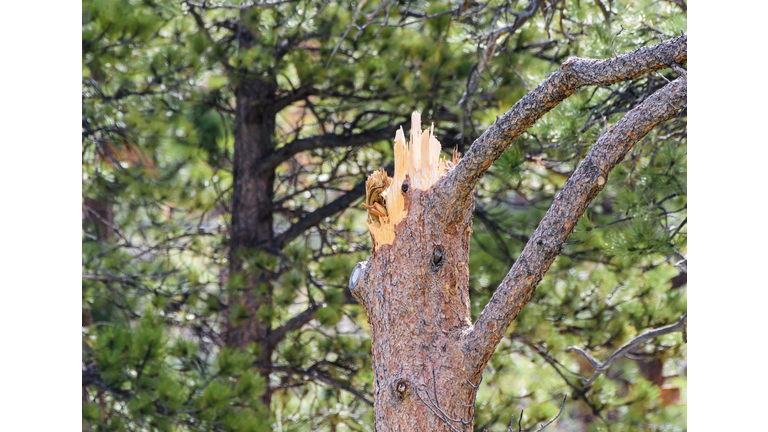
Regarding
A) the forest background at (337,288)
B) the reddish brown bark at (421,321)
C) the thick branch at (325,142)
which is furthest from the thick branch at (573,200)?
the thick branch at (325,142)

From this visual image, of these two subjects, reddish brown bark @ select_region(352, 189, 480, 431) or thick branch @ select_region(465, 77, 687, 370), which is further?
reddish brown bark @ select_region(352, 189, 480, 431)

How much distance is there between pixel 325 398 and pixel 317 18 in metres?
2.04

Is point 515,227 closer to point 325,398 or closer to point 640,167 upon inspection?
point 640,167

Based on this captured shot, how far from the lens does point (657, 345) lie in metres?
3.34

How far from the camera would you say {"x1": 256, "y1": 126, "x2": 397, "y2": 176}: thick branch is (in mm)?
3334

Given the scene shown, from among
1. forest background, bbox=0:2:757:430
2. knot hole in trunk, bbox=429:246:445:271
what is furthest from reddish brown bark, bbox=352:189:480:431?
forest background, bbox=0:2:757:430

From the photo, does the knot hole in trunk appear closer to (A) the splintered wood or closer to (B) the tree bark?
(B) the tree bark

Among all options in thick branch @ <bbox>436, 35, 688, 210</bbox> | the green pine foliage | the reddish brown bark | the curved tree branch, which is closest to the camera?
thick branch @ <bbox>436, 35, 688, 210</bbox>

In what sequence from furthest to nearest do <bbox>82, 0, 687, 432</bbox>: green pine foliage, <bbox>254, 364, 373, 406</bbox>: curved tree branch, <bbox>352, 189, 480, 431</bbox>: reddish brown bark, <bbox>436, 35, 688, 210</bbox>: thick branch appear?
<bbox>254, 364, 373, 406</bbox>: curved tree branch, <bbox>82, 0, 687, 432</bbox>: green pine foliage, <bbox>352, 189, 480, 431</bbox>: reddish brown bark, <bbox>436, 35, 688, 210</bbox>: thick branch

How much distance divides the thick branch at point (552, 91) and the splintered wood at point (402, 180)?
6 centimetres

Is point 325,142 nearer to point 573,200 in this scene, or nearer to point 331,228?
point 331,228

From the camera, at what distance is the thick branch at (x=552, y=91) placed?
127cm

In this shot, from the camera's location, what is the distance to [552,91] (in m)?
1.36

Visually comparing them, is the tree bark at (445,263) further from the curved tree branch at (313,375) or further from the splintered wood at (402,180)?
the curved tree branch at (313,375)
